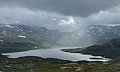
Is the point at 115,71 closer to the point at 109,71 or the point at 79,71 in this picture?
the point at 109,71

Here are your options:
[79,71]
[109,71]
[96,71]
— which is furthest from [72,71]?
[109,71]

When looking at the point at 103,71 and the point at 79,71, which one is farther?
the point at 79,71

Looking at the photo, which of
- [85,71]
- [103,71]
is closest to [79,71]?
[85,71]

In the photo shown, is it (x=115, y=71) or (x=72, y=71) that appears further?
(x=72, y=71)

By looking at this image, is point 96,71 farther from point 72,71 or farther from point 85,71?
point 72,71

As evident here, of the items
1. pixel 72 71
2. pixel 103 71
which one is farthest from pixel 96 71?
pixel 72 71

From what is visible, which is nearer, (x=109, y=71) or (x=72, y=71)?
(x=109, y=71)

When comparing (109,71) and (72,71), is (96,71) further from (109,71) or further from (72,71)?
(72,71)
